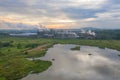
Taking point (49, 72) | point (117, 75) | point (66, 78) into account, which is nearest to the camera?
point (66, 78)

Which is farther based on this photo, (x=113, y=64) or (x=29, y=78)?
(x=113, y=64)

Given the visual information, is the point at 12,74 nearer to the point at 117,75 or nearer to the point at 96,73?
the point at 96,73

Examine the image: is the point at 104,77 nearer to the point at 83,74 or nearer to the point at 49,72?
the point at 83,74

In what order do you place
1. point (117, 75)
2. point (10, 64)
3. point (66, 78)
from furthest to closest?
point (10, 64), point (117, 75), point (66, 78)

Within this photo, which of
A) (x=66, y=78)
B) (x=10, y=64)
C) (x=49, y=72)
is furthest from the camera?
(x=10, y=64)

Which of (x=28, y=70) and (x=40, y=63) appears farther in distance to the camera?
(x=40, y=63)

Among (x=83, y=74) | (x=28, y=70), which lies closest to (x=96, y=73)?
(x=83, y=74)

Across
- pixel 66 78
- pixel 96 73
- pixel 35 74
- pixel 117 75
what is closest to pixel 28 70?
pixel 35 74

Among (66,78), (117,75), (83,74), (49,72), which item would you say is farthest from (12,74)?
(117,75)
